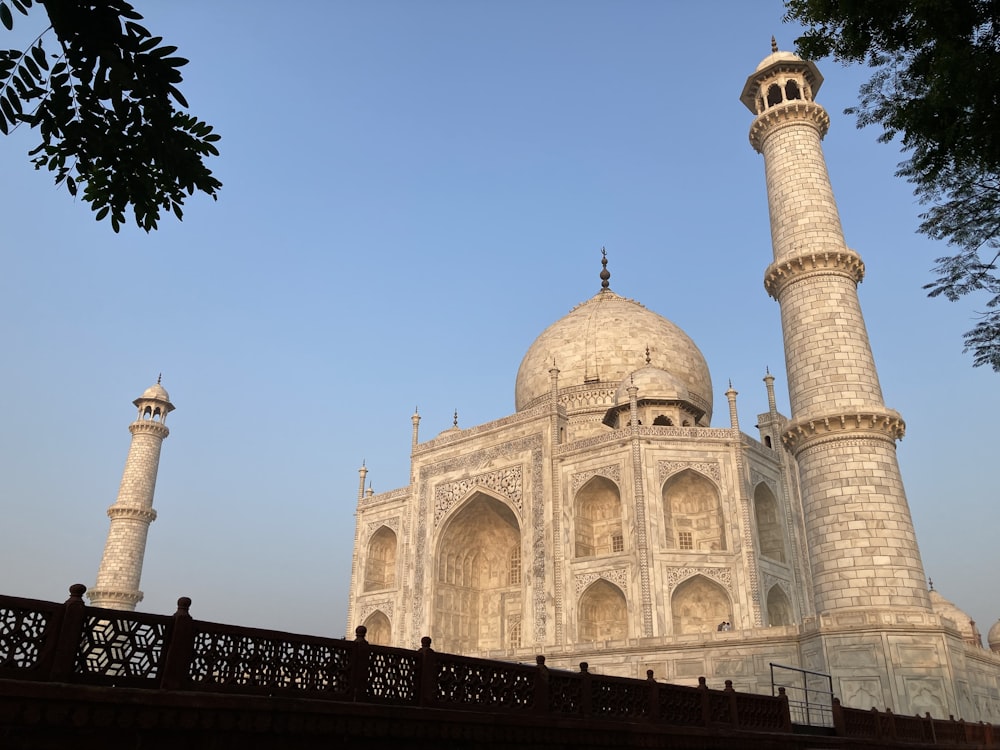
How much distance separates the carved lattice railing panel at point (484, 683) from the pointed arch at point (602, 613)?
15924 millimetres

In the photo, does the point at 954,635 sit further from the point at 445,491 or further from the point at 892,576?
the point at 445,491

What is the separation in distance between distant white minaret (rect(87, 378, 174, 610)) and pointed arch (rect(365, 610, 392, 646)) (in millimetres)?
9020

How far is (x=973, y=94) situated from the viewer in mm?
5156

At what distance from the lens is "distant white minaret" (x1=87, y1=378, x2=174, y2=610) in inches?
1160

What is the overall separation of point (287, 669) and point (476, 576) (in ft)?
74.5

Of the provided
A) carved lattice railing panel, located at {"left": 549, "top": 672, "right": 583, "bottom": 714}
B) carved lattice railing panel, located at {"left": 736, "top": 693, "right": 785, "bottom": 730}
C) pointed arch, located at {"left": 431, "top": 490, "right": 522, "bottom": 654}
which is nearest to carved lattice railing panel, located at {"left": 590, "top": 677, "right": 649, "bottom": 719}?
carved lattice railing panel, located at {"left": 549, "top": 672, "right": 583, "bottom": 714}

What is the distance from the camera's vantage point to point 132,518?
3064 cm

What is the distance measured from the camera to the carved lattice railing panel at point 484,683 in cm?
588

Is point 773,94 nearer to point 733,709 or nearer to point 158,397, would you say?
point 733,709

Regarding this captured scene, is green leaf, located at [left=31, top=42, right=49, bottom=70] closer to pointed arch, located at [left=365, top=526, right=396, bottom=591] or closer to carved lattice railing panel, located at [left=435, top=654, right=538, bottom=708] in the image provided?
carved lattice railing panel, located at [left=435, top=654, right=538, bottom=708]

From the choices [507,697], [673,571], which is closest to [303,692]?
[507,697]

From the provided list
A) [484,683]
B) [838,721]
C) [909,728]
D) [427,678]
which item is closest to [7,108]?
[427,678]

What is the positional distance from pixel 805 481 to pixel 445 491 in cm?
1458

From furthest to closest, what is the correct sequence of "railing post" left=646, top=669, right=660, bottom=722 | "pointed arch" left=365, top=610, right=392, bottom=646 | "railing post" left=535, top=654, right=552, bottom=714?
"pointed arch" left=365, top=610, right=392, bottom=646 → "railing post" left=646, top=669, right=660, bottom=722 → "railing post" left=535, top=654, right=552, bottom=714
